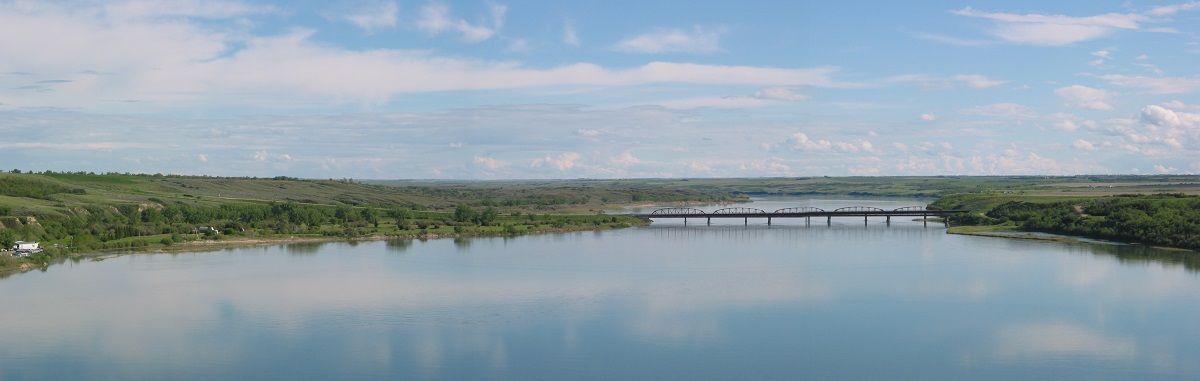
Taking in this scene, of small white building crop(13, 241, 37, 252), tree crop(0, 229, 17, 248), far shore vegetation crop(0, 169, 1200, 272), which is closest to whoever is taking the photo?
small white building crop(13, 241, 37, 252)

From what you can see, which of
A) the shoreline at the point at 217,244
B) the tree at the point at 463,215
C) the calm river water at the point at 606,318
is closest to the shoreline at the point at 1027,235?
the calm river water at the point at 606,318

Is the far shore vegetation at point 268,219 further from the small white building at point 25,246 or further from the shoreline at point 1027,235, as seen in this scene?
the shoreline at point 1027,235

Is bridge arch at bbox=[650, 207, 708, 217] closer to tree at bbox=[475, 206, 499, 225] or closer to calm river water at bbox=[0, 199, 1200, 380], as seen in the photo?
tree at bbox=[475, 206, 499, 225]

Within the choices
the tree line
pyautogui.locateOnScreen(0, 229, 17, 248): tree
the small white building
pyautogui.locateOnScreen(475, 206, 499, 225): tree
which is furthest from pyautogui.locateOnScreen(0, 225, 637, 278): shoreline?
the tree line

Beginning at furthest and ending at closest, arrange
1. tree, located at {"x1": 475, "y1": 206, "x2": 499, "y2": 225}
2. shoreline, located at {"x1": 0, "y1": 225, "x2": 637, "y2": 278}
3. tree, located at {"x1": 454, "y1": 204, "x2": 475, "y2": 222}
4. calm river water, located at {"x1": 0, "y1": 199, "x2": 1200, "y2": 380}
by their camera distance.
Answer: tree, located at {"x1": 454, "y1": 204, "x2": 475, "y2": 222}, tree, located at {"x1": 475, "y1": 206, "x2": 499, "y2": 225}, shoreline, located at {"x1": 0, "y1": 225, "x2": 637, "y2": 278}, calm river water, located at {"x1": 0, "y1": 199, "x2": 1200, "y2": 380}

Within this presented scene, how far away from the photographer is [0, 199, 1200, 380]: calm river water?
80.8 ft

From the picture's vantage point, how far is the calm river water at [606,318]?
969 inches

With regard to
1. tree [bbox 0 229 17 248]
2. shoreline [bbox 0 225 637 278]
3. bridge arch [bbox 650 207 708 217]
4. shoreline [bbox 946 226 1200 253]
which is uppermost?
tree [bbox 0 229 17 248]

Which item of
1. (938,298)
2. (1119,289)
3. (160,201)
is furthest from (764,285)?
(160,201)

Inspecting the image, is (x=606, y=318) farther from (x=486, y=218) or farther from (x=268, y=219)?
(x=486, y=218)

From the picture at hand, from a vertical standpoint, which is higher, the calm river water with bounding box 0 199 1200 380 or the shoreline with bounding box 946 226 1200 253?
the shoreline with bounding box 946 226 1200 253

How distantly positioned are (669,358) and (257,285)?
20.0 meters

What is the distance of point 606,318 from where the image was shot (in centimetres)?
3094

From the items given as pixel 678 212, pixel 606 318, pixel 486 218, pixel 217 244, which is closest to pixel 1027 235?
pixel 486 218
